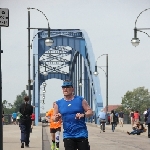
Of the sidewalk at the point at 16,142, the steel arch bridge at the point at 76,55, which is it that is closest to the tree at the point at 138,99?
the steel arch bridge at the point at 76,55

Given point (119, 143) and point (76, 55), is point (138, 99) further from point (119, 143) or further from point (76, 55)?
point (119, 143)

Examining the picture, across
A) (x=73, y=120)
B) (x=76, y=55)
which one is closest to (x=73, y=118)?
(x=73, y=120)

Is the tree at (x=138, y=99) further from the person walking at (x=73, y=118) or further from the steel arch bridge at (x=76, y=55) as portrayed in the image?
the person walking at (x=73, y=118)

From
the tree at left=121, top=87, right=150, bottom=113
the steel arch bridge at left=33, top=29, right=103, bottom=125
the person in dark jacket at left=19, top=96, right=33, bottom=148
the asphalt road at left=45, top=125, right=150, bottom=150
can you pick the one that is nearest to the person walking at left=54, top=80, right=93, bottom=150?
the person in dark jacket at left=19, top=96, right=33, bottom=148

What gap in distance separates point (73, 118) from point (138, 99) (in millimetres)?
148278

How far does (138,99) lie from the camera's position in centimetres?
15612

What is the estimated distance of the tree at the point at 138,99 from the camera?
511 ft

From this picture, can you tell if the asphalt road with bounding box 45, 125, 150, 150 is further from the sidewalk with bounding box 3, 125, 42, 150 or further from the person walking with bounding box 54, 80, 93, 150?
the person walking with bounding box 54, 80, 93, 150

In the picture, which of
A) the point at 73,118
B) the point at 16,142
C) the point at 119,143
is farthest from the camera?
the point at 119,143

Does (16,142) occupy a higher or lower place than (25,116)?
lower

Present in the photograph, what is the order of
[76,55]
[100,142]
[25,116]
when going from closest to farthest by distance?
[25,116] < [100,142] < [76,55]

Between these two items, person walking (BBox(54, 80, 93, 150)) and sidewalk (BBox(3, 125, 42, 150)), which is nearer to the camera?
person walking (BBox(54, 80, 93, 150))

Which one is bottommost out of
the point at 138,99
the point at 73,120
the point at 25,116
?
the point at 138,99

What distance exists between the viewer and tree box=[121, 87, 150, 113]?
156 m
